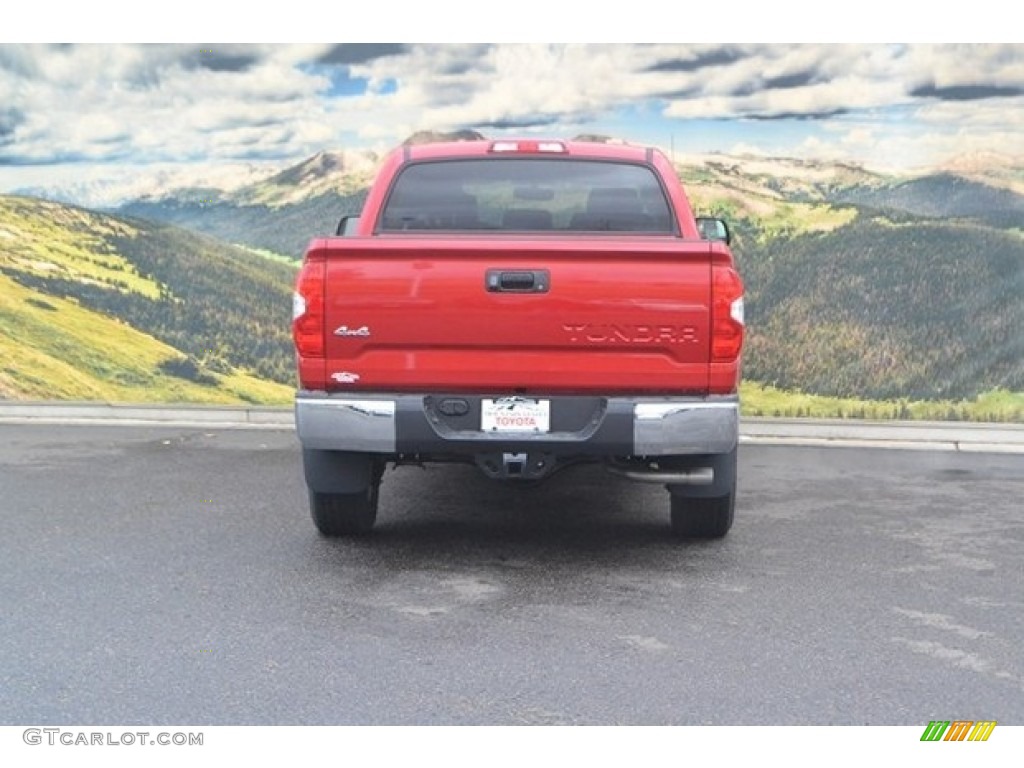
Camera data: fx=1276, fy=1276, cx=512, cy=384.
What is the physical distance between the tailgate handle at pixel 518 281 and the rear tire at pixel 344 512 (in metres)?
1.41

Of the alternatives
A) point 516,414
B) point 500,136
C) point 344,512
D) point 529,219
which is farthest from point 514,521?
point 500,136

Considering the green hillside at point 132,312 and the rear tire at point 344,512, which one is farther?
the green hillside at point 132,312

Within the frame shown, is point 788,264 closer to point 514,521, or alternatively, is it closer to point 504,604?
point 514,521

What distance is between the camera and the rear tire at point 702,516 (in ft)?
22.2

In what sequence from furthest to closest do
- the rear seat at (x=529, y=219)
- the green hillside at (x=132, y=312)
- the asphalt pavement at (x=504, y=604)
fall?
the green hillside at (x=132, y=312), the rear seat at (x=529, y=219), the asphalt pavement at (x=504, y=604)

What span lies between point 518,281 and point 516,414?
0.63 m

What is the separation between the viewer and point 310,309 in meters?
5.96

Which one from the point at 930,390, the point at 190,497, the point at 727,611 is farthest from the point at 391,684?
the point at 930,390

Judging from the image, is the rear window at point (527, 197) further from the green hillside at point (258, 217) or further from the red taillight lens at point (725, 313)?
the green hillside at point (258, 217)

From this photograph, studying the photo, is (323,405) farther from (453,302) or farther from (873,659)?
(873,659)

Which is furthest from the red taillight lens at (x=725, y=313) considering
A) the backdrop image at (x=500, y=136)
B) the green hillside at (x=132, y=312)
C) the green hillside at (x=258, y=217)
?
the green hillside at (x=258, y=217)

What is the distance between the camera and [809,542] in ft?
23.1

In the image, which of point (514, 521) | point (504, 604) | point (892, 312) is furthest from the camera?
point (892, 312)

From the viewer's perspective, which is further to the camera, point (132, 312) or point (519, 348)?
point (132, 312)
